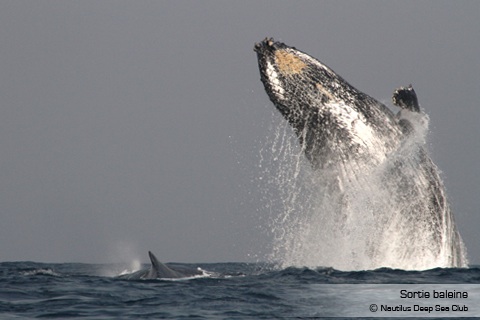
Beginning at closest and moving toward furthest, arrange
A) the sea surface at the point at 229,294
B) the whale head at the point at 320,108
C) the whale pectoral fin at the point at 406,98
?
the sea surface at the point at 229,294, the whale head at the point at 320,108, the whale pectoral fin at the point at 406,98

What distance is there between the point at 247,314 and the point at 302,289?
2244mm

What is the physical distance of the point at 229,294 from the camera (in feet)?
41.5

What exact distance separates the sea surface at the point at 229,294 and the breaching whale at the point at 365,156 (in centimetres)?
75

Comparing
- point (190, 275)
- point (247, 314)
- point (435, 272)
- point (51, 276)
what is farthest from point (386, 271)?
point (51, 276)

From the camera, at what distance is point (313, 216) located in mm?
15906

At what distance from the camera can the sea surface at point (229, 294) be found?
1102 centimetres

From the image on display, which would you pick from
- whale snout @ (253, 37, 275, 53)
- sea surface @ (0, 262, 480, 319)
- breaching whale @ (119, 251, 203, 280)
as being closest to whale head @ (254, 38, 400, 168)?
whale snout @ (253, 37, 275, 53)

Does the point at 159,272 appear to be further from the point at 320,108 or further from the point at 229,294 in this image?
the point at 320,108

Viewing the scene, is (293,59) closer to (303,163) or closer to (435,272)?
(303,163)

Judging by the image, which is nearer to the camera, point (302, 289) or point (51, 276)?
point (302, 289)

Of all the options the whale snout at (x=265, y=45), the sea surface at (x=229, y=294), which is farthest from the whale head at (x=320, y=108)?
the sea surface at (x=229, y=294)

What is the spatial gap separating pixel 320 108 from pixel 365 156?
116cm

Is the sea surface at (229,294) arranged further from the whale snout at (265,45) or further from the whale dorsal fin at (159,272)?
the whale snout at (265,45)

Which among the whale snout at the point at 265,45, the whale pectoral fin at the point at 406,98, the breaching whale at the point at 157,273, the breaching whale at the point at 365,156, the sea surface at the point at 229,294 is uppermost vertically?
the whale snout at the point at 265,45
